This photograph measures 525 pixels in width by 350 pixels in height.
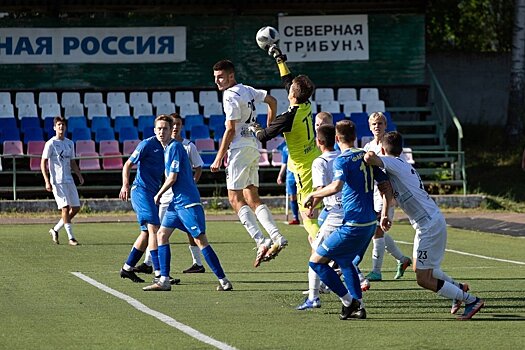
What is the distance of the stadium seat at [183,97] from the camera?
103ft

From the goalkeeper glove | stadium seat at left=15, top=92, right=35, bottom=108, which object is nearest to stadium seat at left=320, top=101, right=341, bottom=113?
stadium seat at left=15, top=92, right=35, bottom=108

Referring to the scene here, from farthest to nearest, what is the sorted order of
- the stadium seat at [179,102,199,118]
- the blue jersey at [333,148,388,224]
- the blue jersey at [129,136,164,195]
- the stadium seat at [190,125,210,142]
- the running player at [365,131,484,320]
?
the stadium seat at [179,102,199,118], the stadium seat at [190,125,210,142], the blue jersey at [129,136,164,195], the running player at [365,131,484,320], the blue jersey at [333,148,388,224]

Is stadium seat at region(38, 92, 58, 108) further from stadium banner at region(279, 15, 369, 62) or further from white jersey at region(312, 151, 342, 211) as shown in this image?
white jersey at region(312, 151, 342, 211)

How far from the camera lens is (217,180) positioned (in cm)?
2989

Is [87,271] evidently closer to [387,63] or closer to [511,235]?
[511,235]

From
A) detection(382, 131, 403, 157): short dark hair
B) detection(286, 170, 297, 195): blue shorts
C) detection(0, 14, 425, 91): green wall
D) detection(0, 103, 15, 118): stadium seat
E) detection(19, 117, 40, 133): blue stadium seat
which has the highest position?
detection(0, 14, 425, 91): green wall

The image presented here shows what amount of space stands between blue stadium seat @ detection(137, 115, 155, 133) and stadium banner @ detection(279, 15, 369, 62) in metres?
4.45

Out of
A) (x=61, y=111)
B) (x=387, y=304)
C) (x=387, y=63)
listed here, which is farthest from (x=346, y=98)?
(x=387, y=304)

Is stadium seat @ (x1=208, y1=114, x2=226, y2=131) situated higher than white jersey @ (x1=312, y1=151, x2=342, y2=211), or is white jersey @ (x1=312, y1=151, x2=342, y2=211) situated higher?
stadium seat @ (x1=208, y1=114, x2=226, y2=131)

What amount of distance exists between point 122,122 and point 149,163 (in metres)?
16.0

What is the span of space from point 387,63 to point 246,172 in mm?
19815

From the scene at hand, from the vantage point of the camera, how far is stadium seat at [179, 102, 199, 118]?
101ft

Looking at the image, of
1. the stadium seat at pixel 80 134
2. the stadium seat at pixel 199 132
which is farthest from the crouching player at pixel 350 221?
the stadium seat at pixel 80 134

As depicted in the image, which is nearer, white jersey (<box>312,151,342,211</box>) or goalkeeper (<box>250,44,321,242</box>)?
white jersey (<box>312,151,342,211</box>)
